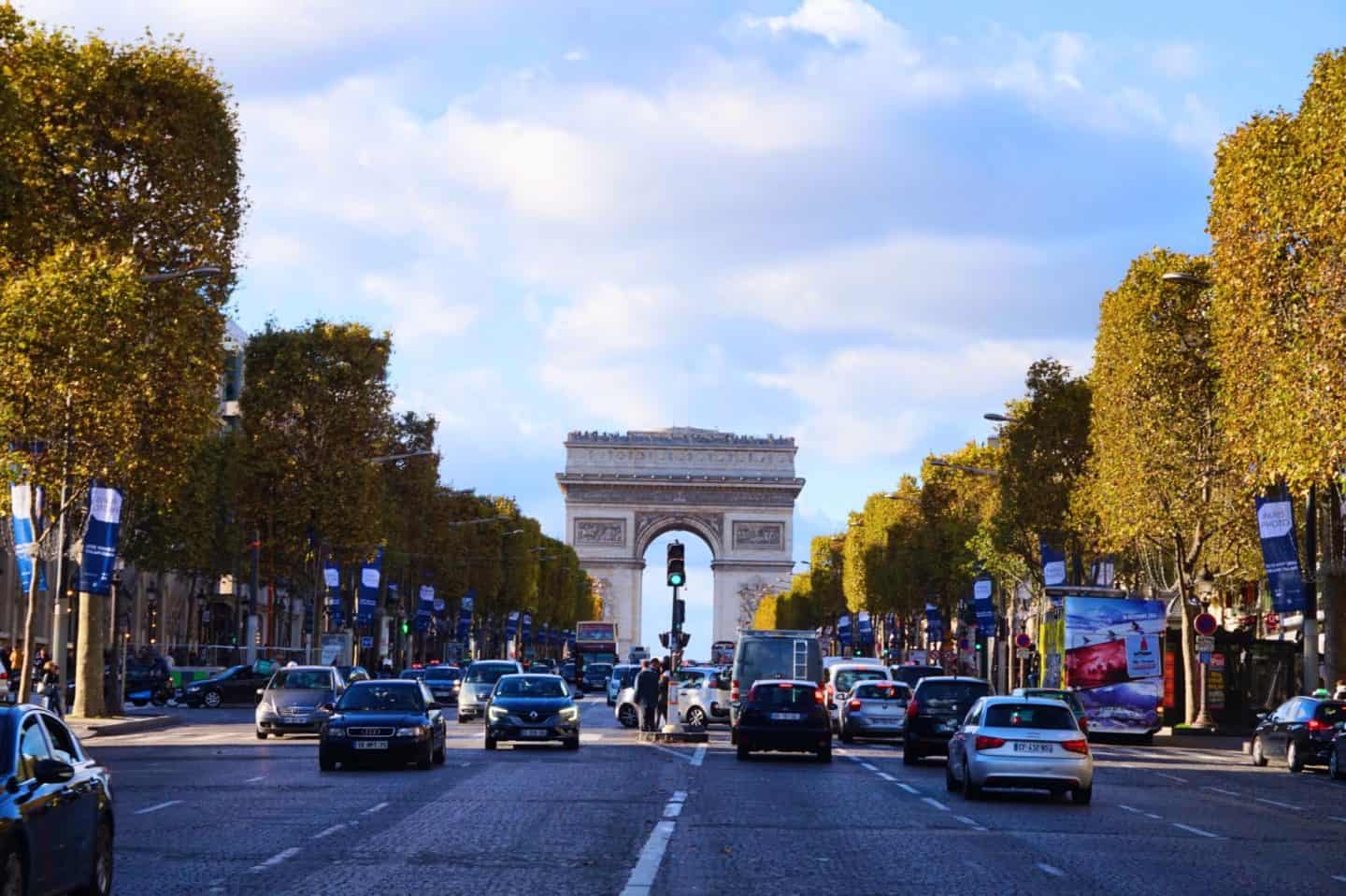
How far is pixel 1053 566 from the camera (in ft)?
200

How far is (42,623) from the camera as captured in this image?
79.8 metres

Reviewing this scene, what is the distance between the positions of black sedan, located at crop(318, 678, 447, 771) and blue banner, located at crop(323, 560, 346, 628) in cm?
3848

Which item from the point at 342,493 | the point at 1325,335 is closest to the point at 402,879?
the point at 1325,335

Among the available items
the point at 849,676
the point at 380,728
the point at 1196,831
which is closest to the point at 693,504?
the point at 849,676

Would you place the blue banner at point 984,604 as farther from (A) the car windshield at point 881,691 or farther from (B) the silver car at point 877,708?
(A) the car windshield at point 881,691

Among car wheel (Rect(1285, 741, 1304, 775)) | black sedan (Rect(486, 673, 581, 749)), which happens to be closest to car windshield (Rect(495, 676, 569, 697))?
black sedan (Rect(486, 673, 581, 749))

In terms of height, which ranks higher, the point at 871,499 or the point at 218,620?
the point at 871,499

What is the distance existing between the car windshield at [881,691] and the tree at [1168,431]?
31.5 feet

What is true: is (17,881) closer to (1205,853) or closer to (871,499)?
(1205,853)

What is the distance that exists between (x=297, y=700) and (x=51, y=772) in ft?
109

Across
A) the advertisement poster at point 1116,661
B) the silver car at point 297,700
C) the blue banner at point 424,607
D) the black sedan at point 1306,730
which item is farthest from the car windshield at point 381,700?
the blue banner at point 424,607

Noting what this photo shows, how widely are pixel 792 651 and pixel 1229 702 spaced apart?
1488 cm

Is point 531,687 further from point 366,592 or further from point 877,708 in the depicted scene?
point 366,592

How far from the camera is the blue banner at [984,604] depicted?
77.2 metres
